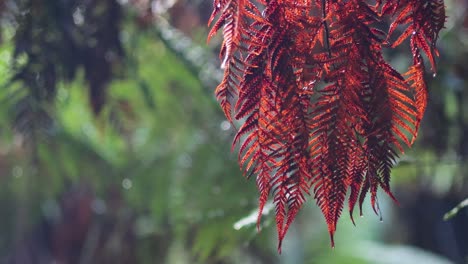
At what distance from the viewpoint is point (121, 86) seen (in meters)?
1.76

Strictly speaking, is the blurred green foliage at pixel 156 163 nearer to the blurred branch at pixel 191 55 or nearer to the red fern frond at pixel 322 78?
the blurred branch at pixel 191 55

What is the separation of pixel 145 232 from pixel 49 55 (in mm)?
1045

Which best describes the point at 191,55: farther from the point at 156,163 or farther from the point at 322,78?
the point at 322,78

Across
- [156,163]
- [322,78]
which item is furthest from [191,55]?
[322,78]

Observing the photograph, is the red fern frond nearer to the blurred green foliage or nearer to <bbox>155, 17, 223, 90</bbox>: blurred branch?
the blurred green foliage

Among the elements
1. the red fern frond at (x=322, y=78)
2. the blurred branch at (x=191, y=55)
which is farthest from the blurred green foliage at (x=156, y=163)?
the red fern frond at (x=322, y=78)

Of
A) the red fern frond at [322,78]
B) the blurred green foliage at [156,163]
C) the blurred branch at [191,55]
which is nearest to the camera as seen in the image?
the red fern frond at [322,78]

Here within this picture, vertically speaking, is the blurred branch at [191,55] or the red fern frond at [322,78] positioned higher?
the blurred branch at [191,55]

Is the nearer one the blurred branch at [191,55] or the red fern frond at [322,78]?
the red fern frond at [322,78]

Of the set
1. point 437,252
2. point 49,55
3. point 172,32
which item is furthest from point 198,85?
point 437,252

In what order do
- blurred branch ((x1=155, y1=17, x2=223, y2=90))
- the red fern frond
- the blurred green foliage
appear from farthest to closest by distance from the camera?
blurred branch ((x1=155, y1=17, x2=223, y2=90)) → the blurred green foliage → the red fern frond

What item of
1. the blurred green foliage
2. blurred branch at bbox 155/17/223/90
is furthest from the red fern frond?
blurred branch at bbox 155/17/223/90

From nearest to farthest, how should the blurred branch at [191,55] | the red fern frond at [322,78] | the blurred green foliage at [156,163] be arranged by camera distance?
the red fern frond at [322,78], the blurred green foliage at [156,163], the blurred branch at [191,55]

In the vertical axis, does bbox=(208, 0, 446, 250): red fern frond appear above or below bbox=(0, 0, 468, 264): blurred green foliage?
below
